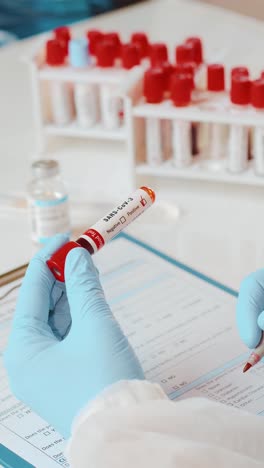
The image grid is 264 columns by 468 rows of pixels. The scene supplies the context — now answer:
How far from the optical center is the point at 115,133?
54.0 inches

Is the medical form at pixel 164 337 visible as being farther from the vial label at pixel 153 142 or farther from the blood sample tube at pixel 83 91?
the blood sample tube at pixel 83 91

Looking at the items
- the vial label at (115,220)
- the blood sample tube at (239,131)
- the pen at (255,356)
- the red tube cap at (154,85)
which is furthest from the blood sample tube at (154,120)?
the pen at (255,356)

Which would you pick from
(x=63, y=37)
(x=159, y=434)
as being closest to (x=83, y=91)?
(x=63, y=37)

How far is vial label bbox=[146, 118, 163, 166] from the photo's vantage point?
1229mm

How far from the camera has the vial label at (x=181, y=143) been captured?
47.8 inches

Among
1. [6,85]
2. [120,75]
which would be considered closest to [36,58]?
[120,75]

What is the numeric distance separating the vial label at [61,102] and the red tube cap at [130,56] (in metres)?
0.11

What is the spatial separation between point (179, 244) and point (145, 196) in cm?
27

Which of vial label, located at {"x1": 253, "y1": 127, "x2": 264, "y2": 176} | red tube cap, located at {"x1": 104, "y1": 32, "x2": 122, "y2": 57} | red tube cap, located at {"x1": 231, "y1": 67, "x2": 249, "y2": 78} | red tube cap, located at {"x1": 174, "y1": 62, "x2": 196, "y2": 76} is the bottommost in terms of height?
vial label, located at {"x1": 253, "y1": 127, "x2": 264, "y2": 176}

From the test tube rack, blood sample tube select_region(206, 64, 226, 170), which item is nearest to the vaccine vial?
the test tube rack

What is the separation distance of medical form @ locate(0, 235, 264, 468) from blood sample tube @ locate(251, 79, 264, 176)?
0.22m

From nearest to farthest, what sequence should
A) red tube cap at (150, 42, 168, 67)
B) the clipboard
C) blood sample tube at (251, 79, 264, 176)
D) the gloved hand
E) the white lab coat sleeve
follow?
the white lab coat sleeve
the gloved hand
the clipboard
blood sample tube at (251, 79, 264, 176)
red tube cap at (150, 42, 168, 67)

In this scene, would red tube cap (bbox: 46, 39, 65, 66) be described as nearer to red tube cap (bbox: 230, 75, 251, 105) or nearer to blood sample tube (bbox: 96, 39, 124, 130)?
blood sample tube (bbox: 96, 39, 124, 130)

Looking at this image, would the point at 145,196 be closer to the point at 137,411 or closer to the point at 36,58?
the point at 137,411
